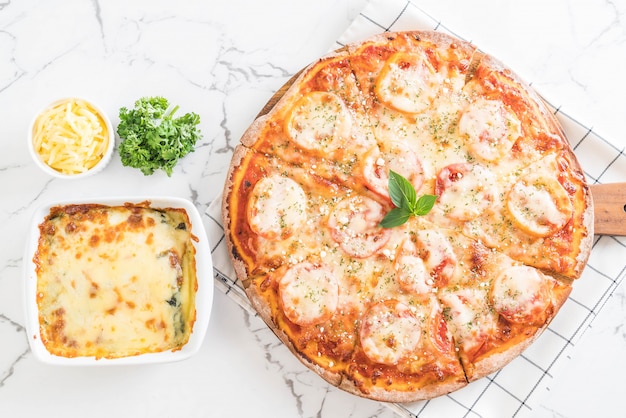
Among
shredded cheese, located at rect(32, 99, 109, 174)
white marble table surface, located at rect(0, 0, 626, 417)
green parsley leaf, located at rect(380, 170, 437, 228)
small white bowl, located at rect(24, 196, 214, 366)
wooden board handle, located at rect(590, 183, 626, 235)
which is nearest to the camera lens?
small white bowl, located at rect(24, 196, 214, 366)

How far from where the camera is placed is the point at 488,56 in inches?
163

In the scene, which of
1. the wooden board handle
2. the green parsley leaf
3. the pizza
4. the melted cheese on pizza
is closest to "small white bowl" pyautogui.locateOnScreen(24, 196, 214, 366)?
the melted cheese on pizza

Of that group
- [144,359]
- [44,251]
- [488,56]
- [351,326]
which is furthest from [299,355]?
[488,56]

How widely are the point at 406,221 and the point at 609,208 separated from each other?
1.30 m

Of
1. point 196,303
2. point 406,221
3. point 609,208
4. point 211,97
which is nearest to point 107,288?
point 196,303

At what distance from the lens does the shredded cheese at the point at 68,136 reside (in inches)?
159

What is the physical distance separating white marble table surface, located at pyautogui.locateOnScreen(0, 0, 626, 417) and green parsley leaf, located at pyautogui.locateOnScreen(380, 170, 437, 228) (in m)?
1.11

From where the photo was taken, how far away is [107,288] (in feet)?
12.3

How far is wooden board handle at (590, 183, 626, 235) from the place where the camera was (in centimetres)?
414

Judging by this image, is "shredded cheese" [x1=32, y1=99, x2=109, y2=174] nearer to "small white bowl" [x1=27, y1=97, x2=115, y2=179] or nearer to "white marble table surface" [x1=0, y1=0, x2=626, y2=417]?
"small white bowl" [x1=27, y1=97, x2=115, y2=179]

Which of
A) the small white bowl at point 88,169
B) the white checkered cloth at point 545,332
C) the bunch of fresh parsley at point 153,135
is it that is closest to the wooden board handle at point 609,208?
the white checkered cloth at point 545,332

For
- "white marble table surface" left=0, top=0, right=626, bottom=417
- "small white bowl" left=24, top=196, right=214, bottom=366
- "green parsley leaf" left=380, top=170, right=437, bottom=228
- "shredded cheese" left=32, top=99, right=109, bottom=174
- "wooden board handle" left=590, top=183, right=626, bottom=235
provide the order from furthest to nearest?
"white marble table surface" left=0, top=0, right=626, bottom=417 → "wooden board handle" left=590, top=183, right=626, bottom=235 → "shredded cheese" left=32, top=99, right=109, bottom=174 → "green parsley leaf" left=380, top=170, right=437, bottom=228 → "small white bowl" left=24, top=196, right=214, bottom=366

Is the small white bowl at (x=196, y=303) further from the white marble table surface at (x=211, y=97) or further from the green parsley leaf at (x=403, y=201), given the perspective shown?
the green parsley leaf at (x=403, y=201)

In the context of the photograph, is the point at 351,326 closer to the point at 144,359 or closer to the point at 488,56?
the point at 144,359
